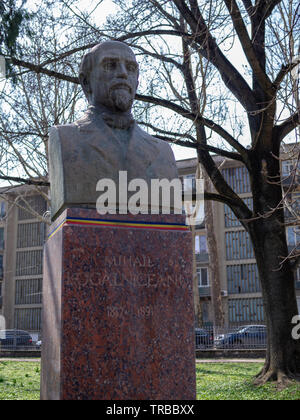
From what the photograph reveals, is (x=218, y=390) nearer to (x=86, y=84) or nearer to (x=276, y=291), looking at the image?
(x=276, y=291)

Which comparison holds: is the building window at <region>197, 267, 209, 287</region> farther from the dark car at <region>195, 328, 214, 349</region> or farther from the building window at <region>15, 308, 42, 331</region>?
the dark car at <region>195, 328, 214, 349</region>

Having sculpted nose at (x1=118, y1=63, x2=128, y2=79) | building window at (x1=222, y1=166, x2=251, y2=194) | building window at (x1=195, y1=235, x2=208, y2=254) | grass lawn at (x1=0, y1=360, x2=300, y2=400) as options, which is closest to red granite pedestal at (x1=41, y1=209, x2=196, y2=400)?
sculpted nose at (x1=118, y1=63, x2=128, y2=79)

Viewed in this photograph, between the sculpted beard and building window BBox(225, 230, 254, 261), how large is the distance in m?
34.4

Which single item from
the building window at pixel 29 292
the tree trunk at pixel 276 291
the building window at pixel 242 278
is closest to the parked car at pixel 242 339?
the tree trunk at pixel 276 291

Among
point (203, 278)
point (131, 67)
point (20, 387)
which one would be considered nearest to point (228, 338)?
point (20, 387)

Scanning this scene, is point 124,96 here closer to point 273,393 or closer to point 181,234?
point 181,234

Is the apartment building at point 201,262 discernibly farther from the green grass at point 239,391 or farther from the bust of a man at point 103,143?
the bust of a man at point 103,143

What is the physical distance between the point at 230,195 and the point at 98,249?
6.42m

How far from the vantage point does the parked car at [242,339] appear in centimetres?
1975

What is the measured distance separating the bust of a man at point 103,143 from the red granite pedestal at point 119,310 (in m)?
0.32

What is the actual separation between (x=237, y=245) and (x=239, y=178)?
4776 mm

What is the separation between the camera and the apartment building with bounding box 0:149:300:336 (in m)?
37.9

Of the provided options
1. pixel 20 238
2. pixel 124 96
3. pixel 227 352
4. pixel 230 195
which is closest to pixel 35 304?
pixel 20 238
